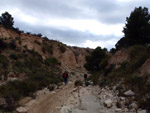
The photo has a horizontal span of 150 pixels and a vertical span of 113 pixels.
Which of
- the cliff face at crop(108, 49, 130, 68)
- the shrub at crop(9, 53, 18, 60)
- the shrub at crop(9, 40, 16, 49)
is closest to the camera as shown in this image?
the cliff face at crop(108, 49, 130, 68)

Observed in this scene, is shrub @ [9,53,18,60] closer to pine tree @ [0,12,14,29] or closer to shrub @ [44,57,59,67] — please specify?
shrub @ [44,57,59,67]

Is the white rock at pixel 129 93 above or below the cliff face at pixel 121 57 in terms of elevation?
below

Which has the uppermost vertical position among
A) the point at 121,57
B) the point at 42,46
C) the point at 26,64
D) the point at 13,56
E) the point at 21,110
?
the point at 42,46

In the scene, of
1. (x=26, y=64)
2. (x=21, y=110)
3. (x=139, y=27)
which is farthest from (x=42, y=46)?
(x=21, y=110)

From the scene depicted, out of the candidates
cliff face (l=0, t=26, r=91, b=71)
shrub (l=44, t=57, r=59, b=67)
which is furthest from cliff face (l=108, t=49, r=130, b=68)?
cliff face (l=0, t=26, r=91, b=71)

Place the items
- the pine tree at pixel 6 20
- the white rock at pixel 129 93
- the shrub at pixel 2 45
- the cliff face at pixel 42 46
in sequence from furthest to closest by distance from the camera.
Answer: the pine tree at pixel 6 20
the cliff face at pixel 42 46
the shrub at pixel 2 45
the white rock at pixel 129 93

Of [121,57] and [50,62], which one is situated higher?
[121,57]

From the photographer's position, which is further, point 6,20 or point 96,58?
point 6,20

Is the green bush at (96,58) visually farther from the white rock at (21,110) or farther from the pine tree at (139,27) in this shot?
the white rock at (21,110)

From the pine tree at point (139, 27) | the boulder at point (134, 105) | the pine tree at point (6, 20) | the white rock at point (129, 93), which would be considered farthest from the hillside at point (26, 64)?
the pine tree at point (139, 27)

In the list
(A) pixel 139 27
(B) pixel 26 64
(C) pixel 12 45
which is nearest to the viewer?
(A) pixel 139 27

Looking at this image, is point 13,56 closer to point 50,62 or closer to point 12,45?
point 12,45

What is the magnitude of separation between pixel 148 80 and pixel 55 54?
109 feet

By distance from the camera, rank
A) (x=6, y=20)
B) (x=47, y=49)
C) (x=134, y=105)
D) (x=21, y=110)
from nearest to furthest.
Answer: (x=134, y=105) < (x=21, y=110) < (x=6, y=20) < (x=47, y=49)
